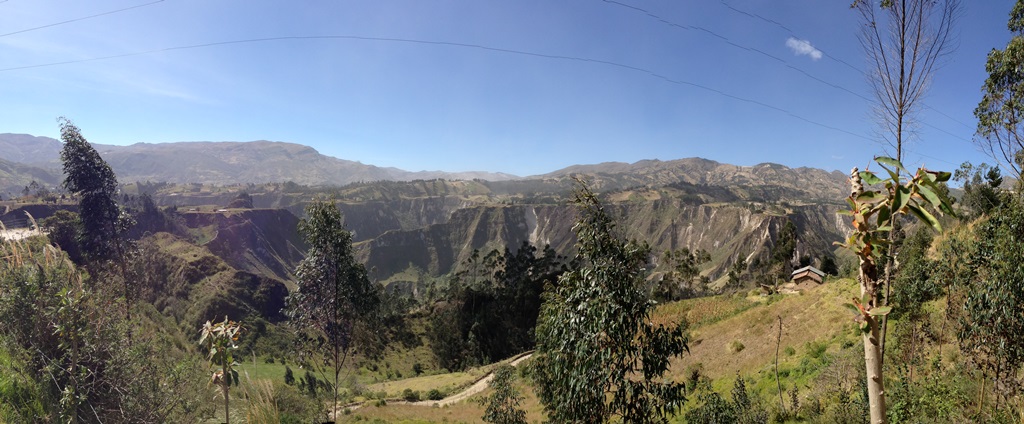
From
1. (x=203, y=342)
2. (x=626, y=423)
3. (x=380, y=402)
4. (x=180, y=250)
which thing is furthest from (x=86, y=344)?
(x=180, y=250)

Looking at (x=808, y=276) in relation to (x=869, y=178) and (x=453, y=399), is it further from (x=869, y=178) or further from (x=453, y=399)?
(x=869, y=178)

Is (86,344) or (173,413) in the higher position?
(86,344)

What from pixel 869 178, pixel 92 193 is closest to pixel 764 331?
pixel 869 178

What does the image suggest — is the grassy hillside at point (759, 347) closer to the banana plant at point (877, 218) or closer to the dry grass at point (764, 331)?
the dry grass at point (764, 331)

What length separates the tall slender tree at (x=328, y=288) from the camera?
62.3 ft

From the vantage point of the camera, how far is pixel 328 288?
794 inches

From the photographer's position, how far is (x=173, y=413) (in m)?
10.1

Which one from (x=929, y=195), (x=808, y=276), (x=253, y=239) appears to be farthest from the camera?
(x=253, y=239)

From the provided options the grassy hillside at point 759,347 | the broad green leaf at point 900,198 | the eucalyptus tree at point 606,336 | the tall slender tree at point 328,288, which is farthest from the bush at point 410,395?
the broad green leaf at point 900,198

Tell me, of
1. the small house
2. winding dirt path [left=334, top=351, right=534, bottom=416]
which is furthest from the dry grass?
the small house

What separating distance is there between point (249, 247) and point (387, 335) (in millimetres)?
108300

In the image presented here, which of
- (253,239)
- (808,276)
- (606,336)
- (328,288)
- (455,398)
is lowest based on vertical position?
(455,398)

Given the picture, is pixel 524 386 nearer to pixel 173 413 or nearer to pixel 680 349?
pixel 173 413

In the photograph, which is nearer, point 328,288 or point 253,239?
point 328,288
